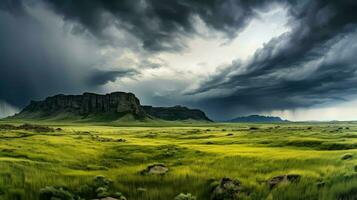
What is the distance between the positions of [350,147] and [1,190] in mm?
44961

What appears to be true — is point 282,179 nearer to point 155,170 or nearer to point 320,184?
point 320,184

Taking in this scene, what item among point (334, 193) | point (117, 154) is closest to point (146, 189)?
point (334, 193)

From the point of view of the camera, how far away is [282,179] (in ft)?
105

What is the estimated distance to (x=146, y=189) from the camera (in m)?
33.3

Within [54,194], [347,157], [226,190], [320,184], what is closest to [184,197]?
[226,190]

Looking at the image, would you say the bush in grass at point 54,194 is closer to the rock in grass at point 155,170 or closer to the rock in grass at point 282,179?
the rock in grass at point 155,170

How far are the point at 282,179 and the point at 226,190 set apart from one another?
5.45 meters

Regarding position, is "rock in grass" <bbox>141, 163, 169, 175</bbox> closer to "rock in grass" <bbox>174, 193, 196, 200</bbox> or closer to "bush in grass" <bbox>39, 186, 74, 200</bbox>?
"rock in grass" <bbox>174, 193, 196, 200</bbox>

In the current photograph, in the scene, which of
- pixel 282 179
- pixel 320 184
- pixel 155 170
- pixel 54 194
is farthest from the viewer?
pixel 155 170

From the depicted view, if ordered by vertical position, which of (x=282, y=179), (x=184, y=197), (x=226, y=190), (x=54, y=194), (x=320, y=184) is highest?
(x=282, y=179)

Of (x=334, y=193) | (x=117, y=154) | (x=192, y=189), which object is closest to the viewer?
(x=334, y=193)

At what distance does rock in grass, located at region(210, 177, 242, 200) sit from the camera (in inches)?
1184

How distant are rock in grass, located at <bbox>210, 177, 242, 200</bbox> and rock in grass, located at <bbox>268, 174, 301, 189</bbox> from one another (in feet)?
9.26

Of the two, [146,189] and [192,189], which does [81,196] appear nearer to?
[146,189]
